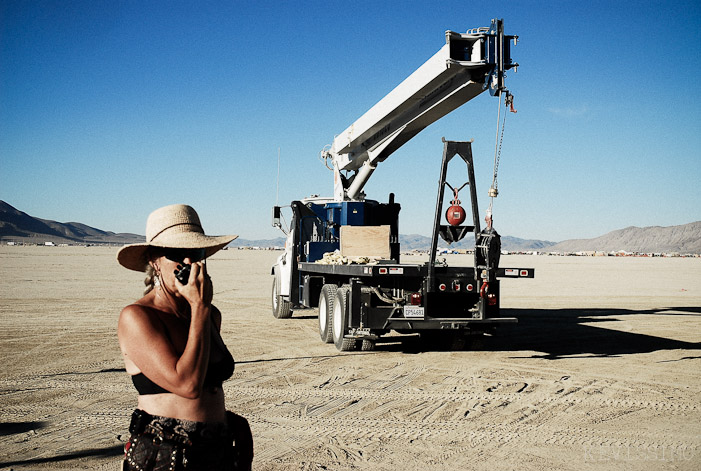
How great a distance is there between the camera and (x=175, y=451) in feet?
8.11

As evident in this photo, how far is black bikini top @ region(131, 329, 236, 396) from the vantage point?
253 centimetres

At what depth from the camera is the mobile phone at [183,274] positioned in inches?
98.9

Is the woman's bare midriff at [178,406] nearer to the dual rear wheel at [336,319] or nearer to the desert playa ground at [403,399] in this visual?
the desert playa ground at [403,399]

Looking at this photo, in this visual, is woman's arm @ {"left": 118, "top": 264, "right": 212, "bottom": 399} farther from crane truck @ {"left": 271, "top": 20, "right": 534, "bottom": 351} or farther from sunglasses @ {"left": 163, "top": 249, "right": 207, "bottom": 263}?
crane truck @ {"left": 271, "top": 20, "right": 534, "bottom": 351}

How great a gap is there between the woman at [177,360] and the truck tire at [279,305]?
1281 cm

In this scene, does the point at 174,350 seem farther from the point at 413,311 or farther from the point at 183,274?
the point at 413,311

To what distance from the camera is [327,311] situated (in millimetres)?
11547

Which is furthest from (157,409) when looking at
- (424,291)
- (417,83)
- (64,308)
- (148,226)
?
(64,308)

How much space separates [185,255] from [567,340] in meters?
11.2

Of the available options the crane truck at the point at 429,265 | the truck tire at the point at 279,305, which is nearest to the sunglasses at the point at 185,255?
the crane truck at the point at 429,265

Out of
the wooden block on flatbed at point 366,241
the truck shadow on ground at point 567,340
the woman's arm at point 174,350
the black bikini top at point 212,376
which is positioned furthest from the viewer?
the wooden block on flatbed at point 366,241

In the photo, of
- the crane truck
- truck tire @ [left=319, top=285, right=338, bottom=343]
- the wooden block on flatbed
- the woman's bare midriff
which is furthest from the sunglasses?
the wooden block on flatbed

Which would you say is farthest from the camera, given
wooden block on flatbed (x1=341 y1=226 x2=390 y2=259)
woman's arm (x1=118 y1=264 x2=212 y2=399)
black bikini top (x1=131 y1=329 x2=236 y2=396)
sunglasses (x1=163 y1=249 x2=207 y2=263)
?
wooden block on flatbed (x1=341 y1=226 x2=390 y2=259)

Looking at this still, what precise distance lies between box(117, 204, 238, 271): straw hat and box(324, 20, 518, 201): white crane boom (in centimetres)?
790
